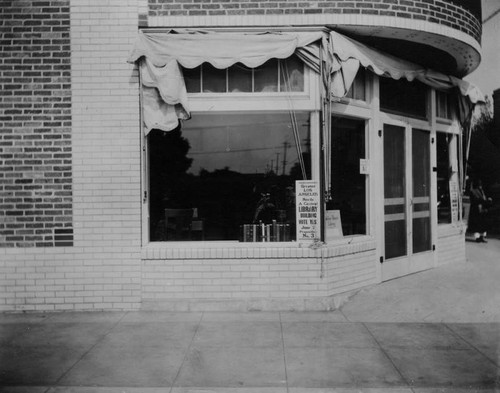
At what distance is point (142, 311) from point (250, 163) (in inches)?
97.2

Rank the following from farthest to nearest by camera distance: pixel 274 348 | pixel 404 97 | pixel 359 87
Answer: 1. pixel 404 97
2. pixel 359 87
3. pixel 274 348

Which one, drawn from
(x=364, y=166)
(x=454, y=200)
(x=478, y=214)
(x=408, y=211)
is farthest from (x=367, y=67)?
(x=478, y=214)

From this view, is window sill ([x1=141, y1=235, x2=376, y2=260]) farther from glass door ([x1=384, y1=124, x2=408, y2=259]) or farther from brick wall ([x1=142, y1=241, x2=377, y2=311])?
glass door ([x1=384, y1=124, x2=408, y2=259])

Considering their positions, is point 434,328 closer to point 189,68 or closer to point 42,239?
point 189,68

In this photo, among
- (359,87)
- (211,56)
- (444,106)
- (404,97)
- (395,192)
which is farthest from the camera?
(444,106)

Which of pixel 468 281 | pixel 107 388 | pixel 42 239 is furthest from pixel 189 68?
pixel 468 281

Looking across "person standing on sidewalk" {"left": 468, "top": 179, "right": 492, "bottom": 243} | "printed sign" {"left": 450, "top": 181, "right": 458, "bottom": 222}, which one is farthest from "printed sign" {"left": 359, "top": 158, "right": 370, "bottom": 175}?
"person standing on sidewalk" {"left": 468, "top": 179, "right": 492, "bottom": 243}

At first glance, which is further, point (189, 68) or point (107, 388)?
point (189, 68)

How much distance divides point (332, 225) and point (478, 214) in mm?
6921

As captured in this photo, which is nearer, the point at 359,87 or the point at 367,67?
the point at 367,67

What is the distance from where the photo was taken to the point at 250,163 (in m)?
7.08

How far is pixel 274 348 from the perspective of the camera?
5230 mm

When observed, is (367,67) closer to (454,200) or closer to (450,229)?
(450,229)

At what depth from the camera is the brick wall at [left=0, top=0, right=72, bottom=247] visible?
6.70 meters
